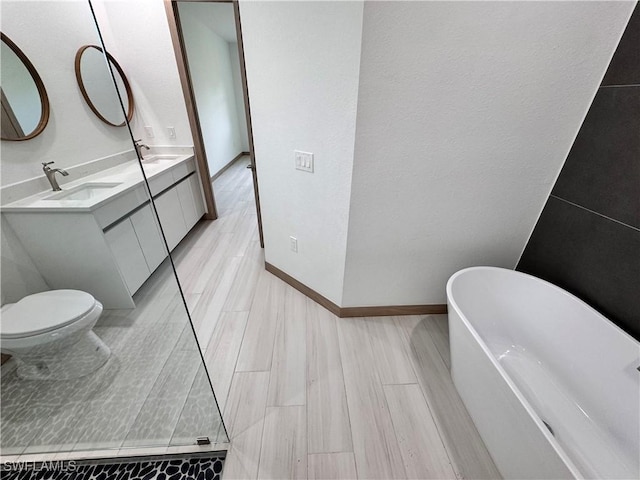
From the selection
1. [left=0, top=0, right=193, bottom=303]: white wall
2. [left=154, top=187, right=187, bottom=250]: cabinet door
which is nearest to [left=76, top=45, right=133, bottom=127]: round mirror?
[left=0, top=0, right=193, bottom=303]: white wall

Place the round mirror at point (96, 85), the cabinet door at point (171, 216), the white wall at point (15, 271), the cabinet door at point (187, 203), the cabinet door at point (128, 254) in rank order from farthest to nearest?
1. the cabinet door at point (187, 203)
2. the cabinet door at point (171, 216)
3. the round mirror at point (96, 85)
4. the cabinet door at point (128, 254)
5. the white wall at point (15, 271)

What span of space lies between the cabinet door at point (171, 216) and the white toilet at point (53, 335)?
109cm

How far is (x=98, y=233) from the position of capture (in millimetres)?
1502

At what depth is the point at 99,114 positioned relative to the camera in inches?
82.5

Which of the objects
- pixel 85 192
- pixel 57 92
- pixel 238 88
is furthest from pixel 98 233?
pixel 238 88

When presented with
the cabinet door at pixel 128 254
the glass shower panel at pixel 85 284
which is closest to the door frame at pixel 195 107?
the glass shower panel at pixel 85 284

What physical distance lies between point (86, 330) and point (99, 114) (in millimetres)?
1758

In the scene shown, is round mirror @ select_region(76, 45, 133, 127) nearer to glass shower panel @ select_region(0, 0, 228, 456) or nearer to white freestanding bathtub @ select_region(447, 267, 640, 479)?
glass shower panel @ select_region(0, 0, 228, 456)

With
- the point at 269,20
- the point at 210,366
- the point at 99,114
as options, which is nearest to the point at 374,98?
the point at 269,20

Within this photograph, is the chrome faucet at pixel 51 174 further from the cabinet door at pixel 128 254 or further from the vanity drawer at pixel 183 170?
the vanity drawer at pixel 183 170

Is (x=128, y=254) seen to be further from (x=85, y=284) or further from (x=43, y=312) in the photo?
(x=43, y=312)

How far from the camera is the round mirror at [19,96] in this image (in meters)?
1.40

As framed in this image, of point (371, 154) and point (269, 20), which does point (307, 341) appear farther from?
point (269, 20)

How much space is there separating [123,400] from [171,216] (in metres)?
1.63
